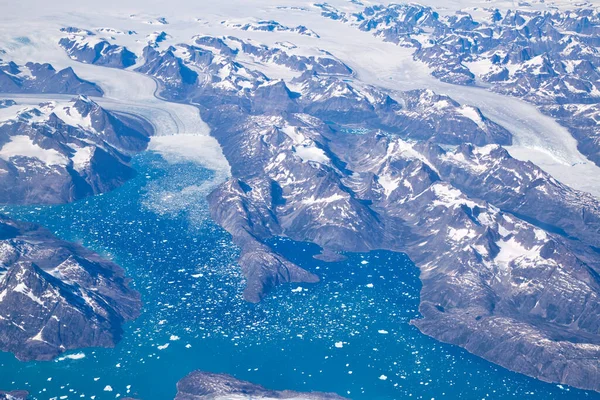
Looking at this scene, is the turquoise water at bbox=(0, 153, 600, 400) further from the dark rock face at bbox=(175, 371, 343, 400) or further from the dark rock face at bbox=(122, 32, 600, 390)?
the dark rock face at bbox=(122, 32, 600, 390)

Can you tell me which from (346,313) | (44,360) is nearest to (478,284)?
(346,313)

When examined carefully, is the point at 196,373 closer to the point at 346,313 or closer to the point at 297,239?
the point at 346,313

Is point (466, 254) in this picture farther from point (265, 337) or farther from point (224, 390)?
point (224, 390)

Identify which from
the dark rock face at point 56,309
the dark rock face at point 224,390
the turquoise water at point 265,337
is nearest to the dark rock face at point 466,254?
the turquoise water at point 265,337

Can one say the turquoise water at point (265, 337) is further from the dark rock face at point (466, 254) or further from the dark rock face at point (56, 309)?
the dark rock face at point (466, 254)

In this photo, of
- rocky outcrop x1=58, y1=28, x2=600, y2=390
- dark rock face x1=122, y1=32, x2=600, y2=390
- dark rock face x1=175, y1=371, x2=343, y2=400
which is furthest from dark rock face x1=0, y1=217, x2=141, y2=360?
rocky outcrop x1=58, y1=28, x2=600, y2=390

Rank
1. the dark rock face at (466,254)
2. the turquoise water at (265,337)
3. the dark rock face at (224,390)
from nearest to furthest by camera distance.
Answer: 1. the dark rock face at (224,390)
2. the turquoise water at (265,337)
3. the dark rock face at (466,254)
